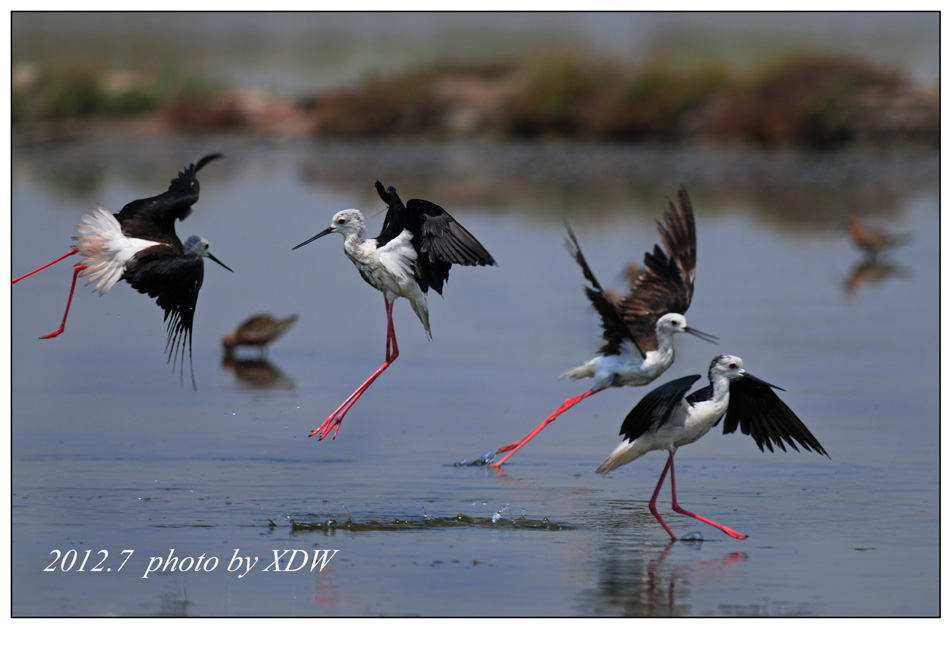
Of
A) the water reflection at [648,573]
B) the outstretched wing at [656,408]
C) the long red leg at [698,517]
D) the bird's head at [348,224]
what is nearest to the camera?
the water reflection at [648,573]

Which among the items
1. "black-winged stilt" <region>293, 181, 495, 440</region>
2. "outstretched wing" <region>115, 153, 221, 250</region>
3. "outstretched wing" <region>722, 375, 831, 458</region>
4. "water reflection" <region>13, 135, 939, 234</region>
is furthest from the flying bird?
"water reflection" <region>13, 135, 939, 234</region>

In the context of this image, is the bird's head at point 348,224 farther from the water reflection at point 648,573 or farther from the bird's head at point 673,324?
the water reflection at point 648,573

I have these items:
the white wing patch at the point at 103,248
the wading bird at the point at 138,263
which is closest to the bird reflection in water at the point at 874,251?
the wading bird at the point at 138,263

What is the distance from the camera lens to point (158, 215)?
9398 mm

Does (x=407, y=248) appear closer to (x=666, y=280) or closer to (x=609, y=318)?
(x=609, y=318)

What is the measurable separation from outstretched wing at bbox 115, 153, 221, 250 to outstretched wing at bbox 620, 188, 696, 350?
8.87ft

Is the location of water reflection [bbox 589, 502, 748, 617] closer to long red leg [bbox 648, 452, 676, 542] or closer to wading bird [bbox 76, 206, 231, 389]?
long red leg [bbox 648, 452, 676, 542]

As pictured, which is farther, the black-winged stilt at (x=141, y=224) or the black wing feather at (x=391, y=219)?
the black wing feather at (x=391, y=219)

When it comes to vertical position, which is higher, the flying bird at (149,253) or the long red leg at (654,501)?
the flying bird at (149,253)

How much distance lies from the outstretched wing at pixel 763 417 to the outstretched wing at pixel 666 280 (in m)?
0.65

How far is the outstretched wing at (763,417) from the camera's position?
9.25 meters

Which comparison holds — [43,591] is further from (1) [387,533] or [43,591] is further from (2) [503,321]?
(2) [503,321]

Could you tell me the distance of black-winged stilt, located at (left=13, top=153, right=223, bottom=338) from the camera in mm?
9039

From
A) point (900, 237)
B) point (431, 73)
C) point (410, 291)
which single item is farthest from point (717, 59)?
point (410, 291)
